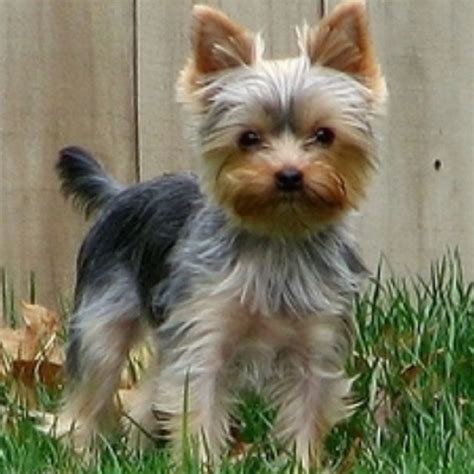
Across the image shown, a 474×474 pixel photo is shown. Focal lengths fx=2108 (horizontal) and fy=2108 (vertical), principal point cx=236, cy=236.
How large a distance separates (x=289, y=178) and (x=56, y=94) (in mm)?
2063

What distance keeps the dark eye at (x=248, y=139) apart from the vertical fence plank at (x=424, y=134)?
1.65m

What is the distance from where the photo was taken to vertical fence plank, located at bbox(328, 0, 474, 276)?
7.64m

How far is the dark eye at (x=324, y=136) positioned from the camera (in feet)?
19.8

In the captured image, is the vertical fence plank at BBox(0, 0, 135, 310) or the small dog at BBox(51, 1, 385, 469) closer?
the small dog at BBox(51, 1, 385, 469)

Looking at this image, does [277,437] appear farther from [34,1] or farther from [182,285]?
[34,1]

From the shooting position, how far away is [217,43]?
615 centimetres

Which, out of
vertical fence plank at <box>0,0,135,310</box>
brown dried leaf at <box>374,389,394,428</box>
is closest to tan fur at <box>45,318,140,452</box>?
brown dried leaf at <box>374,389,394,428</box>

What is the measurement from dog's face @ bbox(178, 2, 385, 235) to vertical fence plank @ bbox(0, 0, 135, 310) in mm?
1485

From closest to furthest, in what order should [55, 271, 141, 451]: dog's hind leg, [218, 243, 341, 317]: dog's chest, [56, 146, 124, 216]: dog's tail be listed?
[218, 243, 341, 317]: dog's chest < [55, 271, 141, 451]: dog's hind leg < [56, 146, 124, 216]: dog's tail

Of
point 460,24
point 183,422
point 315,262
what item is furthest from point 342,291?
point 460,24

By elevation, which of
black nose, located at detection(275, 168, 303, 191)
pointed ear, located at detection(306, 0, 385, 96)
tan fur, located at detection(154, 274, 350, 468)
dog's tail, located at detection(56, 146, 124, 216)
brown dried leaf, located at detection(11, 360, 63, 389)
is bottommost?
brown dried leaf, located at detection(11, 360, 63, 389)

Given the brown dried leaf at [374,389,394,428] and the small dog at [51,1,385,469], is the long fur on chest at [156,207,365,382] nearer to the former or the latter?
the small dog at [51,1,385,469]

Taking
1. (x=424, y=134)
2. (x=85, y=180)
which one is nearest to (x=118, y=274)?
(x=85, y=180)

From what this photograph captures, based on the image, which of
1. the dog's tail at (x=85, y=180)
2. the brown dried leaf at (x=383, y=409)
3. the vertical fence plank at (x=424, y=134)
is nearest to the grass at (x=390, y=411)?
the brown dried leaf at (x=383, y=409)
